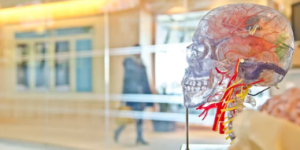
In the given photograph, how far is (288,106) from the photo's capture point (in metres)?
0.49

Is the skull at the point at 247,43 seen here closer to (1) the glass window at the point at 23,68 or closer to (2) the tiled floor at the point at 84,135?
(2) the tiled floor at the point at 84,135

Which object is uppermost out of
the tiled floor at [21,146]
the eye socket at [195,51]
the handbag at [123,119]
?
the eye socket at [195,51]

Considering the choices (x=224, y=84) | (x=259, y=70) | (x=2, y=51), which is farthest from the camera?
(x=2, y=51)

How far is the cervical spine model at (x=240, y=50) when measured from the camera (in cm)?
76

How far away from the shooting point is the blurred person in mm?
5227

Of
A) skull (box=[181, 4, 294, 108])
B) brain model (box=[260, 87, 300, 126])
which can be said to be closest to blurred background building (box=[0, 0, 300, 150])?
skull (box=[181, 4, 294, 108])

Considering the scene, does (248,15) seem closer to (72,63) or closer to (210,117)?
(210,117)

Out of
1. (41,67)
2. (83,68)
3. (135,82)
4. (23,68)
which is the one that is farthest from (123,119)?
(23,68)

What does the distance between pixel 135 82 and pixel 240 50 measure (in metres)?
4.67

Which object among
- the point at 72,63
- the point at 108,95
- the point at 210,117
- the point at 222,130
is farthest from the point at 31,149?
the point at 222,130

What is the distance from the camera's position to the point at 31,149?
4969 mm

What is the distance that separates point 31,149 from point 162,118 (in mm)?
2365

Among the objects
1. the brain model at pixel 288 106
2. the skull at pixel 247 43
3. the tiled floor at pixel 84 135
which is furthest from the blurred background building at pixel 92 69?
the brain model at pixel 288 106

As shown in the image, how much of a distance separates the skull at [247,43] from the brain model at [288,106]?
26cm
